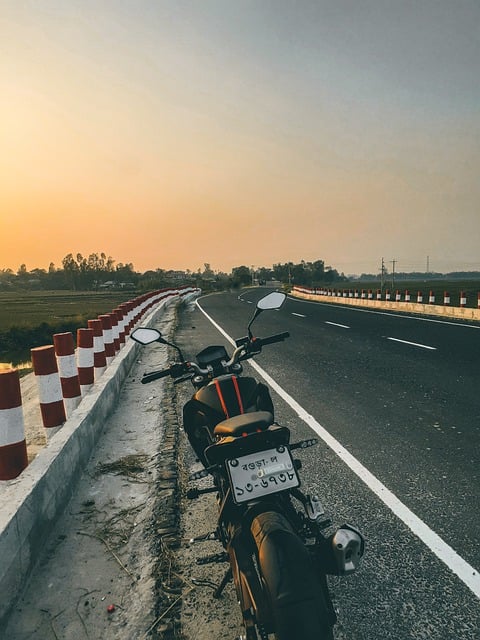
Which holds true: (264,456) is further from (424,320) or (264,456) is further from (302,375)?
(424,320)

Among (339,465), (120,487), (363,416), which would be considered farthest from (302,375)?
(120,487)

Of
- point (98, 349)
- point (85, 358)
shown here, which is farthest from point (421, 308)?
point (85, 358)

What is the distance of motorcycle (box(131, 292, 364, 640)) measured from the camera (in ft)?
6.08

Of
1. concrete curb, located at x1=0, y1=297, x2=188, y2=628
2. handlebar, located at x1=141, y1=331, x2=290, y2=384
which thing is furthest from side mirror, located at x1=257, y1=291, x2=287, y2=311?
concrete curb, located at x1=0, y1=297, x2=188, y2=628

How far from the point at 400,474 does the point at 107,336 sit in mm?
5414

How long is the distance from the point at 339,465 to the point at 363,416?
1.71m

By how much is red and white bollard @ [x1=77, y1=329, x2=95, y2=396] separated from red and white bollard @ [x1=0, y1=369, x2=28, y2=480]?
2.90 metres

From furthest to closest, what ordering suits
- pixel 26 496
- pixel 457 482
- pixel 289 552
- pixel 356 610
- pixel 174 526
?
pixel 457 482 < pixel 174 526 < pixel 26 496 < pixel 356 610 < pixel 289 552

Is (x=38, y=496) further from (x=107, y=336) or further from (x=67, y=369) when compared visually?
(x=107, y=336)

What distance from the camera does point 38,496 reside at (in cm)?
325

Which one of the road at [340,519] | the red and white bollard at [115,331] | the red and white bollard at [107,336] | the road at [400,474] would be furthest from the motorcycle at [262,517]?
the red and white bollard at [115,331]

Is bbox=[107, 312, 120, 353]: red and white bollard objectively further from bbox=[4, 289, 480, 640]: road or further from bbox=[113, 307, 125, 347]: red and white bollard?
bbox=[4, 289, 480, 640]: road

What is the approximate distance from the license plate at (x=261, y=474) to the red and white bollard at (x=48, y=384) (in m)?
2.50

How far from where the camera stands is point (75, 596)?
283 centimetres
